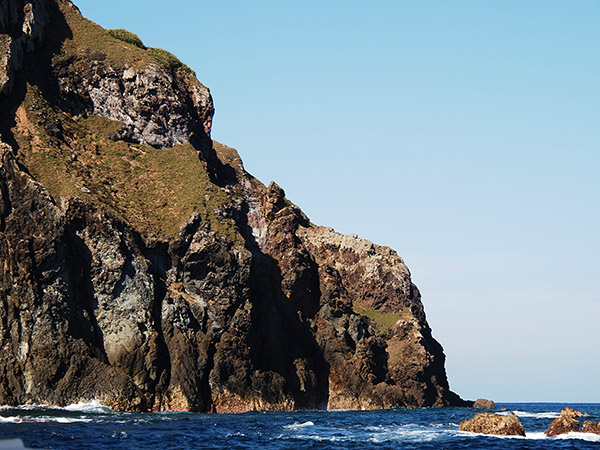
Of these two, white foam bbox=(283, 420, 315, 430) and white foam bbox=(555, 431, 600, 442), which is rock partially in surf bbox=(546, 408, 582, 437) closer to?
white foam bbox=(555, 431, 600, 442)

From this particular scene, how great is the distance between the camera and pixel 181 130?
117 m

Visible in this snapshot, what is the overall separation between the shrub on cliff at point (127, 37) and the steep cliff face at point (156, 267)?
3.54 m

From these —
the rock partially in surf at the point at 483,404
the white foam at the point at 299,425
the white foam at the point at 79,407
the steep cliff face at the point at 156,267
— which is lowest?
the white foam at the point at 299,425

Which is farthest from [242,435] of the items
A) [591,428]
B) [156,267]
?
[156,267]

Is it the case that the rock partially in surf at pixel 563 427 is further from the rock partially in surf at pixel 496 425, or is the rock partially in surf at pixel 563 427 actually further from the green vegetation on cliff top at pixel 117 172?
the green vegetation on cliff top at pixel 117 172

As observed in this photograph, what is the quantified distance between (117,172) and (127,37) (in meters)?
37.0

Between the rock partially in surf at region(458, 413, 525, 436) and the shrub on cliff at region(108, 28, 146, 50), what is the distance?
100m

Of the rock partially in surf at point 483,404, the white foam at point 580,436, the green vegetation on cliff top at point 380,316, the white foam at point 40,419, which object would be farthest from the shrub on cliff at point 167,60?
the white foam at point 580,436

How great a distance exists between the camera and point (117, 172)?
106438 millimetres

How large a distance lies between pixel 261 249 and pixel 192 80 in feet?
115

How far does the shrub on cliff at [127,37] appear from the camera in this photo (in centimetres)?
12962

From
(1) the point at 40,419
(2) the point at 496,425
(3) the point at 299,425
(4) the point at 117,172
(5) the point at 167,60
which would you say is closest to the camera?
(2) the point at 496,425

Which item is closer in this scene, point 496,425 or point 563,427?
point 496,425

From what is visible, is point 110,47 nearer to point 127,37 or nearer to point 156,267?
point 127,37
